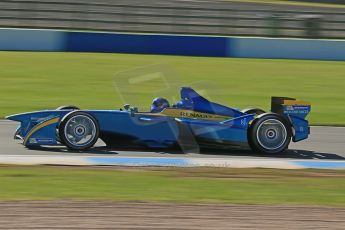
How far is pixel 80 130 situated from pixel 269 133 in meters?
2.68

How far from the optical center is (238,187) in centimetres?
811

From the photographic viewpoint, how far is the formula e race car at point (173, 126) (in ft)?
33.4

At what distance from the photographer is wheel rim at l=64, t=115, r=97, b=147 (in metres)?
10.1

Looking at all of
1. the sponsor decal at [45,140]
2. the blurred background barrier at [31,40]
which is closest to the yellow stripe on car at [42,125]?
the sponsor decal at [45,140]

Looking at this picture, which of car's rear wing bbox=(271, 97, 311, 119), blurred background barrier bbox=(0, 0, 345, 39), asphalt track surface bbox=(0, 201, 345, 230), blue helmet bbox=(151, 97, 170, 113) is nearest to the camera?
asphalt track surface bbox=(0, 201, 345, 230)

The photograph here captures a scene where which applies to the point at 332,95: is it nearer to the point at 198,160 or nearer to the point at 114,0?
the point at 198,160

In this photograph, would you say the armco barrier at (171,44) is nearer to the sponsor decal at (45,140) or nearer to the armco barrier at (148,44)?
the armco barrier at (148,44)

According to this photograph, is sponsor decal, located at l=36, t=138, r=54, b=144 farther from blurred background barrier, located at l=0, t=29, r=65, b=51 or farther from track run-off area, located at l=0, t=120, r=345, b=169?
blurred background barrier, located at l=0, t=29, r=65, b=51

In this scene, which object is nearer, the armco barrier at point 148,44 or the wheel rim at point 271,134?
the wheel rim at point 271,134

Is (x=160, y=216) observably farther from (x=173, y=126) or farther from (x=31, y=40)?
(x=31, y=40)

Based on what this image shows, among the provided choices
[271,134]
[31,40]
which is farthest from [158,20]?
[271,134]

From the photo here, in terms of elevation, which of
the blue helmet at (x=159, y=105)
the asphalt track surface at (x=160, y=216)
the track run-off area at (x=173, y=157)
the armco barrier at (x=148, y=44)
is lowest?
the asphalt track surface at (x=160, y=216)

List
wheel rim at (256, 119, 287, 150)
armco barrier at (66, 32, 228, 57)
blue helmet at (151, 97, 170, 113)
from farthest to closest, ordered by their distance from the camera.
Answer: armco barrier at (66, 32, 228, 57)
wheel rim at (256, 119, 287, 150)
blue helmet at (151, 97, 170, 113)

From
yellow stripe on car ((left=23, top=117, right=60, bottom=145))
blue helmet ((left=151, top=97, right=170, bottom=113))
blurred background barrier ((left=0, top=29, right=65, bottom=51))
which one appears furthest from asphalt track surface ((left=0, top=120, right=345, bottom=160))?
blurred background barrier ((left=0, top=29, right=65, bottom=51))
